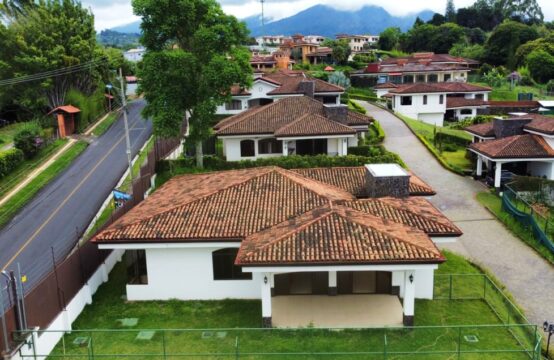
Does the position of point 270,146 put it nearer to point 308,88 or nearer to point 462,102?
point 308,88

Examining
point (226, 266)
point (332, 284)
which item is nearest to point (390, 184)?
point (332, 284)

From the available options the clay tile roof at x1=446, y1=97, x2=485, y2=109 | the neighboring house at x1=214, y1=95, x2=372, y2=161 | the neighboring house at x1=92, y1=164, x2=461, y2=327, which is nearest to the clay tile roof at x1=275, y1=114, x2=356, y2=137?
the neighboring house at x1=214, y1=95, x2=372, y2=161

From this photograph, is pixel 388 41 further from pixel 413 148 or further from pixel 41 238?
pixel 41 238

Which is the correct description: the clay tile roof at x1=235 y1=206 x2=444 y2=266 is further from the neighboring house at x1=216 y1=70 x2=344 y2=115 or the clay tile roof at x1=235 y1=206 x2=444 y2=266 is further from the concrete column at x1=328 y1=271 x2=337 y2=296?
the neighboring house at x1=216 y1=70 x2=344 y2=115

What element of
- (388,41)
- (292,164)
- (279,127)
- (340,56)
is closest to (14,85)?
(279,127)

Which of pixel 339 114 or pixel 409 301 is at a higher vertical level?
pixel 339 114

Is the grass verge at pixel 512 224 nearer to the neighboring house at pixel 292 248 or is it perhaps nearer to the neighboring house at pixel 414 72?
the neighboring house at pixel 292 248
